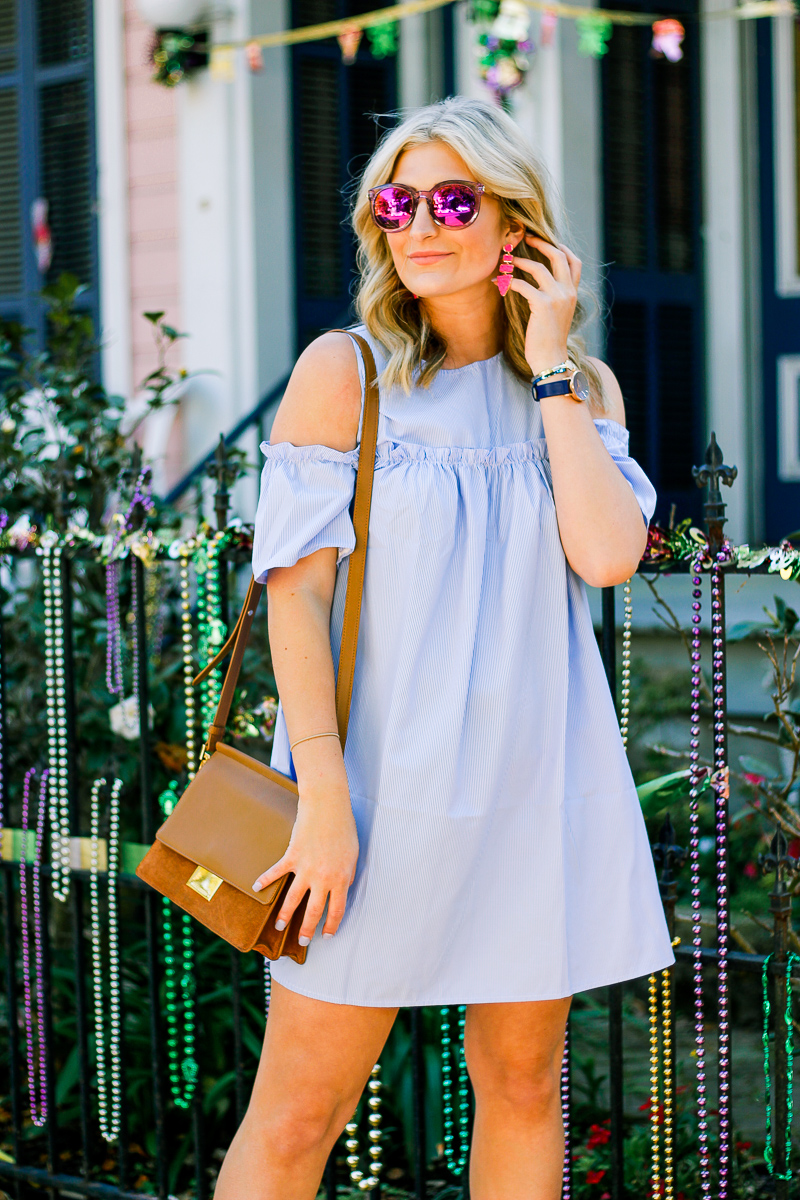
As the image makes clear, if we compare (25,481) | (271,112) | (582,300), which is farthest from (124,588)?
(271,112)

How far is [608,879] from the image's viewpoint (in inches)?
66.3

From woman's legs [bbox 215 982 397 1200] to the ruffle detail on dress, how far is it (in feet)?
2.41

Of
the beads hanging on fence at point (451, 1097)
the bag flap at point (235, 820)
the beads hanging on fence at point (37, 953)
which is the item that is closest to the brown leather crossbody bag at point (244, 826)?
the bag flap at point (235, 820)

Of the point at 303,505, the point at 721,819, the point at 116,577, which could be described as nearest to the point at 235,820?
the point at 303,505

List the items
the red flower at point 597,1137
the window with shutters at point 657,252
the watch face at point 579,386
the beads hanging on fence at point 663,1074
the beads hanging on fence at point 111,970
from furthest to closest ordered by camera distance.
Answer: the window with shutters at point 657,252 → the red flower at point 597,1137 → the beads hanging on fence at point 111,970 → the beads hanging on fence at point 663,1074 → the watch face at point 579,386

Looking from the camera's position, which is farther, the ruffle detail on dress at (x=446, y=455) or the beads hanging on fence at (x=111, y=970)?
the beads hanging on fence at (x=111, y=970)

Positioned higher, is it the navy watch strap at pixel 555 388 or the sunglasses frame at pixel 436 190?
the sunglasses frame at pixel 436 190

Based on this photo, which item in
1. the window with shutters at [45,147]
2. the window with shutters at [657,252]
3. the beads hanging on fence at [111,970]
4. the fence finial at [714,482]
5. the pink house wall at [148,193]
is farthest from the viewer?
the window with shutters at [657,252]

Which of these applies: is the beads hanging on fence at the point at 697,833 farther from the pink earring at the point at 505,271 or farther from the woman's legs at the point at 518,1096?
the pink earring at the point at 505,271

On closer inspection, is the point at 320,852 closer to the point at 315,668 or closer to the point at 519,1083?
the point at 315,668

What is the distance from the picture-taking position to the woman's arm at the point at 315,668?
5.07ft

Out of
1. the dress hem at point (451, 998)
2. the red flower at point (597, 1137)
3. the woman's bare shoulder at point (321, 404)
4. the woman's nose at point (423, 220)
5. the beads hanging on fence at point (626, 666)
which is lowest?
the red flower at point (597, 1137)

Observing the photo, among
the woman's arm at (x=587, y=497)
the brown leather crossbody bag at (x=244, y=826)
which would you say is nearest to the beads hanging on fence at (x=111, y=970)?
the brown leather crossbody bag at (x=244, y=826)

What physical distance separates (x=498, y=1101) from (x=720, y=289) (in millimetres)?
4999
